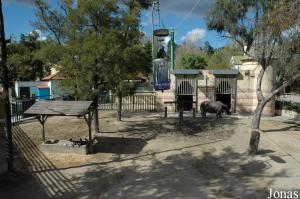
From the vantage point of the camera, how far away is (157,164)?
11.4 metres

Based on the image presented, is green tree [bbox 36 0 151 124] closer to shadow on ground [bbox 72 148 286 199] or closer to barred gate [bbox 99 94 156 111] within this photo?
shadow on ground [bbox 72 148 286 199]

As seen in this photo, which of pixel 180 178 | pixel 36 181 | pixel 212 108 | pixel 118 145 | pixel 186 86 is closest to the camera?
pixel 36 181

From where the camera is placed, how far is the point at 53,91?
30703 mm

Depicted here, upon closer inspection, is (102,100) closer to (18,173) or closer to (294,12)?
(18,173)

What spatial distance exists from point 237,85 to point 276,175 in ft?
44.4

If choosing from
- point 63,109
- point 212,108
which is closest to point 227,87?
point 212,108

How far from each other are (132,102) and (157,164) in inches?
571

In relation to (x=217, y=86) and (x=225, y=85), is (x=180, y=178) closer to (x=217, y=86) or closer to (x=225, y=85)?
(x=217, y=86)

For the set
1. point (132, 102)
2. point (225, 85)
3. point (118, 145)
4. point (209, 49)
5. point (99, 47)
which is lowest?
point (118, 145)

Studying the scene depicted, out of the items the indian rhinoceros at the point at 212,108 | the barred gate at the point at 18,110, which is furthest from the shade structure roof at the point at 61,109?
the indian rhinoceros at the point at 212,108

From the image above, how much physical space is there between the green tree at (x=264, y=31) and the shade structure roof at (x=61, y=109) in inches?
250

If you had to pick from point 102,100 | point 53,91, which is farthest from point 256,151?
point 53,91

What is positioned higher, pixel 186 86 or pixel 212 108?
pixel 186 86

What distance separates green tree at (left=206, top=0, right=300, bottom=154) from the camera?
10602 mm
